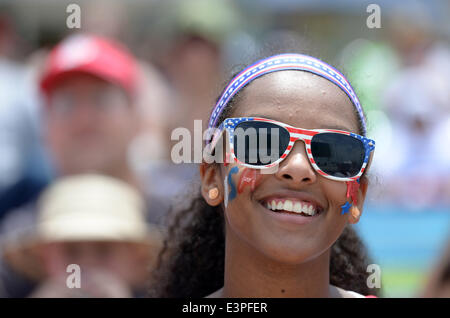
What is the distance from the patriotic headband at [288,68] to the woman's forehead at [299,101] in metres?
0.02

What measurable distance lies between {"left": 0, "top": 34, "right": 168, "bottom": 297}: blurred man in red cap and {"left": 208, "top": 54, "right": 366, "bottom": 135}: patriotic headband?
201 centimetres

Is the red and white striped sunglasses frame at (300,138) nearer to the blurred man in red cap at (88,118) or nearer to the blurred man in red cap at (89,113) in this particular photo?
the blurred man in red cap at (88,118)

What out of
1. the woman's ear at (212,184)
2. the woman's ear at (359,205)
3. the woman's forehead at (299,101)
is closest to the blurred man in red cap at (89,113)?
the woman's ear at (212,184)

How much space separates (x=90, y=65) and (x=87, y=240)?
4.45ft

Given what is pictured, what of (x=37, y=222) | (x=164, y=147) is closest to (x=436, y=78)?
(x=164, y=147)

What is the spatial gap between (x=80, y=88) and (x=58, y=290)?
183 centimetres

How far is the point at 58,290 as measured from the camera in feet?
10.6

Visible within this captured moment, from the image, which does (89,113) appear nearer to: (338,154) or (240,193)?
(240,193)

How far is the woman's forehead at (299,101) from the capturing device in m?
2.35

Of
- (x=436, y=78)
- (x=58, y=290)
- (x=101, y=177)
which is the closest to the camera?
(x=58, y=290)

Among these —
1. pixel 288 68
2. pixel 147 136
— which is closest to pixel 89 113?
pixel 147 136

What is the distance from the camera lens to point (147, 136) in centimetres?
600

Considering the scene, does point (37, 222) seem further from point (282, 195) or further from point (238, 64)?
point (282, 195)

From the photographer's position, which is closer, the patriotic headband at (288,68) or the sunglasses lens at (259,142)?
the sunglasses lens at (259,142)
